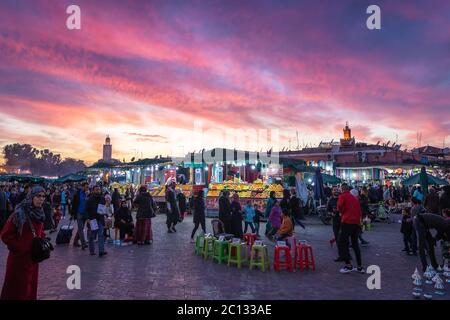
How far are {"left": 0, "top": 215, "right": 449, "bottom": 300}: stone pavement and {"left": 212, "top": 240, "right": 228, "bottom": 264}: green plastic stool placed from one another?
0.60 ft

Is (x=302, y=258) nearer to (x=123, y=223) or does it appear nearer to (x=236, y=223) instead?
(x=236, y=223)

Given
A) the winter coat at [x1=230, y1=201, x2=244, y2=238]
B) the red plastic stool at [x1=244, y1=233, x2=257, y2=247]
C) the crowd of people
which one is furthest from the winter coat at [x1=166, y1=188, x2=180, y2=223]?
the red plastic stool at [x1=244, y1=233, x2=257, y2=247]

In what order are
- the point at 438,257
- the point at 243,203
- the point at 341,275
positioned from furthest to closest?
the point at 243,203, the point at 438,257, the point at 341,275

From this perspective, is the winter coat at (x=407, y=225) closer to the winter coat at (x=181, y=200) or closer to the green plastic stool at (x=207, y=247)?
the green plastic stool at (x=207, y=247)

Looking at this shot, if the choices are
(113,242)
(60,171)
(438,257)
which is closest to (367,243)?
(438,257)

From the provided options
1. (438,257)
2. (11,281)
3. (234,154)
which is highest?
(234,154)

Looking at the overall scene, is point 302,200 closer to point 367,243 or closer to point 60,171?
point 367,243

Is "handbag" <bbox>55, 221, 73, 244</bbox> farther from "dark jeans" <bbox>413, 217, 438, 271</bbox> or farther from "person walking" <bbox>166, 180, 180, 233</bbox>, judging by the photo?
"dark jeans" <bbox>413, 217, 438, 271</bbox>

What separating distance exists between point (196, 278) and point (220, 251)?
4.71 ft

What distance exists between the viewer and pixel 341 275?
6.76 metres

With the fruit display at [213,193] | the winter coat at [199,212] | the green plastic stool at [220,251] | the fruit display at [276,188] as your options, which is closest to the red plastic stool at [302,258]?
the green plastic stool at [220,251]
